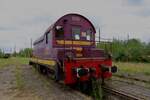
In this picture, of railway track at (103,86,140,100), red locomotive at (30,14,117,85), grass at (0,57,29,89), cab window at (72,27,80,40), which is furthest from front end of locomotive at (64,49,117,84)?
grass at (0,57,29,89)

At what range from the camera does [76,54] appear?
10.2m

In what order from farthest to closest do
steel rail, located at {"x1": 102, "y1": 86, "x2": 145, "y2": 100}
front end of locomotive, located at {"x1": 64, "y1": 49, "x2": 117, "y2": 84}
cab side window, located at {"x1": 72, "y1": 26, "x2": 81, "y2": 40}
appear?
cab side window, located at {"x1": 72, "y1": 26, "x2": 81, "y2": 40}, front end of locomotive, located at {"x1": 64, "y1": 49, "x2": 117, "y2": 84}, steel rail, located at {"x1": 102, "y1": 86, "x2": 145, "y2": 100}

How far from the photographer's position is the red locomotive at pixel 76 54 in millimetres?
9078

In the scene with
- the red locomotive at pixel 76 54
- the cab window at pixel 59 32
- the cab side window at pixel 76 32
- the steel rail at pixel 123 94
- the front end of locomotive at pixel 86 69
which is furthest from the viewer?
the cab side window at pixel 76 32

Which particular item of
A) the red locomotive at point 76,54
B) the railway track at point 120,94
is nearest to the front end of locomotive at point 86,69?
the red locomotive at point 76,54

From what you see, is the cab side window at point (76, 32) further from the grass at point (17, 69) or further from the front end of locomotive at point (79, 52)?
the grass at point (17, 69)

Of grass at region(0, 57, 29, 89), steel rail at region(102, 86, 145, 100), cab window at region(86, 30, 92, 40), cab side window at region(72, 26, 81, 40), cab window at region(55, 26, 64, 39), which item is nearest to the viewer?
steel rail at region(102, 86, 145, 100)

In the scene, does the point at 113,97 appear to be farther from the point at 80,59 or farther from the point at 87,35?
the point at 87,35

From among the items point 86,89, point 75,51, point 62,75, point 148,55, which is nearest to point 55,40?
point 75,51

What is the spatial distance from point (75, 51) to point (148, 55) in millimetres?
26941

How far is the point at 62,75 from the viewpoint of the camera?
945 centimetres

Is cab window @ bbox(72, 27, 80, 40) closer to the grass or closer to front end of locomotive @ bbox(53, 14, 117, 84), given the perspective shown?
front end of locomotive @ bbox(53, 14, 117, 84)

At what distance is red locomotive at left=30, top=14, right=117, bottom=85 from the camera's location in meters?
9.08

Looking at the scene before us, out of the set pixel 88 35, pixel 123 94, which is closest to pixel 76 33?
pixel 88 35
